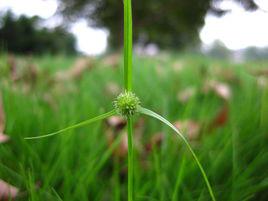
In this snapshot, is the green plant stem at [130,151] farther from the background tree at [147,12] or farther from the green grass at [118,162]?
the background tree at [147,12]

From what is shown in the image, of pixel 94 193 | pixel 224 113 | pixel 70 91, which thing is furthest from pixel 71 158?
pixel 70 91

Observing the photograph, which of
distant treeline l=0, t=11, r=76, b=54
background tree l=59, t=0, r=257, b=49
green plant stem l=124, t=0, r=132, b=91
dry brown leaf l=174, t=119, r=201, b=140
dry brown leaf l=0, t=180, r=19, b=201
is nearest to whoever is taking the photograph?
green plant stem l=124, t=0, r=132, b=91

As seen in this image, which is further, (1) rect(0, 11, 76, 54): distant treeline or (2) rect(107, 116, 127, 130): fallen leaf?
(1) rect(0, 11, 76, 54): distant treeline

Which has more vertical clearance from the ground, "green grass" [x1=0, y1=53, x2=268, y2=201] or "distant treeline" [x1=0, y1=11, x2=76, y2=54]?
"distant treeline" [x1=0, y1=11, x2=76, y2=54]

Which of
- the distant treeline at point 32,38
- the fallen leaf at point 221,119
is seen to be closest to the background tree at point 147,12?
the distant treeline at point 32,38

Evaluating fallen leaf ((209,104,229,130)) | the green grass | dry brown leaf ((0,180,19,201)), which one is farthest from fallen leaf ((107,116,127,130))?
dry brown leaf ((0,180,19,201))

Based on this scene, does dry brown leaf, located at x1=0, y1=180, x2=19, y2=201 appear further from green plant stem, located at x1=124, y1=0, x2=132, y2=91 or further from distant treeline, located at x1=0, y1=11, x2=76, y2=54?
distant treeline, located at x1=0, y1=11, x2=76, y2=54

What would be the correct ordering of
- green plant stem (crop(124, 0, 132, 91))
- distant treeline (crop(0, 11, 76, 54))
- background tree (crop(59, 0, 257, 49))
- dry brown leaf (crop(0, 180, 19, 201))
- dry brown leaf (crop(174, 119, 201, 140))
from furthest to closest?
background tree (crop(59, 0, 257, 49))
distant treeline (crop(0, 11, 76, 54))
dry brown leaf (crop(174, 119, 201, 140))
dry brown leaf (crop(0, 180, 19, 201))
green plant stem (crop(124, 0, 132, 91))

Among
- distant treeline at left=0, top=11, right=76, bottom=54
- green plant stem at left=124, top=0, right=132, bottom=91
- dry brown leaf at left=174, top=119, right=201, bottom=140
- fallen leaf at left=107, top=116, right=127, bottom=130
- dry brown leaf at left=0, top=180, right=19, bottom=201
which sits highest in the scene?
distant treeline at left=0, top=11, right=76, bottom=54

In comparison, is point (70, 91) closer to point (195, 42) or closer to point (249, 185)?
point (249, 185)
